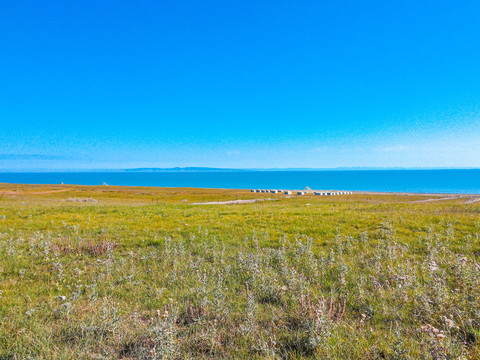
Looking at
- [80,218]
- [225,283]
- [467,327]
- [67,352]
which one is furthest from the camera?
[80,218]

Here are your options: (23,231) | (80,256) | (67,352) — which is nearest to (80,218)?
(23,231)

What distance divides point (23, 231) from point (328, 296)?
51.0ft

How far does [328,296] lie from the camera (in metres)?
5.91

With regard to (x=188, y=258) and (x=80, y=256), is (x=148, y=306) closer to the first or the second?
(x=188, y=258)

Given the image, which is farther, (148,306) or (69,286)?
(69,286)

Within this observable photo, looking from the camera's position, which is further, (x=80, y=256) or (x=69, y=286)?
(x=80, y=256)

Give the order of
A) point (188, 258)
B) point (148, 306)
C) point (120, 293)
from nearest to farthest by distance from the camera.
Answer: point (148, 306)
point (120, 293)
point (188, 258)

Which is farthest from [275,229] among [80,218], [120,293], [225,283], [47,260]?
[80,218]

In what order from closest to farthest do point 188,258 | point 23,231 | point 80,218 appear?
point 188,258 < point 23,231 < point 80,218

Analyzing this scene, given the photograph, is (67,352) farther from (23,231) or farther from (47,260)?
(23,231)

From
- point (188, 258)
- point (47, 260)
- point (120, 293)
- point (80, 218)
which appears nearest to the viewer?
point (120, 293)

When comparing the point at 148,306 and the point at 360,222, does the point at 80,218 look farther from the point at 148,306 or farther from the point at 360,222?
the point at 360,222

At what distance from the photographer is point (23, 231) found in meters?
13.3

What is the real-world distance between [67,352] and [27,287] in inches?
157
